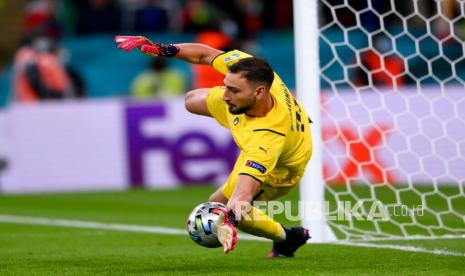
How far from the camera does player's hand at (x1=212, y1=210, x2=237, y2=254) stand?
6889 mm

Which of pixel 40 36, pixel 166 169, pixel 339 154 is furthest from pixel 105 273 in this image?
pixel 40 36

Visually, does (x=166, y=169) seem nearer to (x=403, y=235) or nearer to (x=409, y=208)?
(x=409, y=208)

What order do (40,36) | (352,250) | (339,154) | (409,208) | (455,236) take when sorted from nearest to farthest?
1. (352,250)
2. (455,236)
3. (409,208)
4. (339,154)
5. (40,36)

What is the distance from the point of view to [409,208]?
37.3 ft

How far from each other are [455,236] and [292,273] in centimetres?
275

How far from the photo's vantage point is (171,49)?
27.8 ft

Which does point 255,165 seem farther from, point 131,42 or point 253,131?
point 131,42

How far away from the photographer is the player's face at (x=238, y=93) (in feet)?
24.7

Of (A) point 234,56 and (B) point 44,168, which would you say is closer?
(A) point 234,56

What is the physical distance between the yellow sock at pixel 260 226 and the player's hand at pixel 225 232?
87cm

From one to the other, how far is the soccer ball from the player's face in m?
0.72

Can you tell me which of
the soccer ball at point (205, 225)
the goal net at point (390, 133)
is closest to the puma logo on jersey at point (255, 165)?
the soccer ball at point (205, 225)

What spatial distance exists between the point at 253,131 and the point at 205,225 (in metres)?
0.78

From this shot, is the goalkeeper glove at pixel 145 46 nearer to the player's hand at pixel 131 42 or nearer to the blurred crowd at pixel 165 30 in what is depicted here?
the player's hand at pixel 131 42
